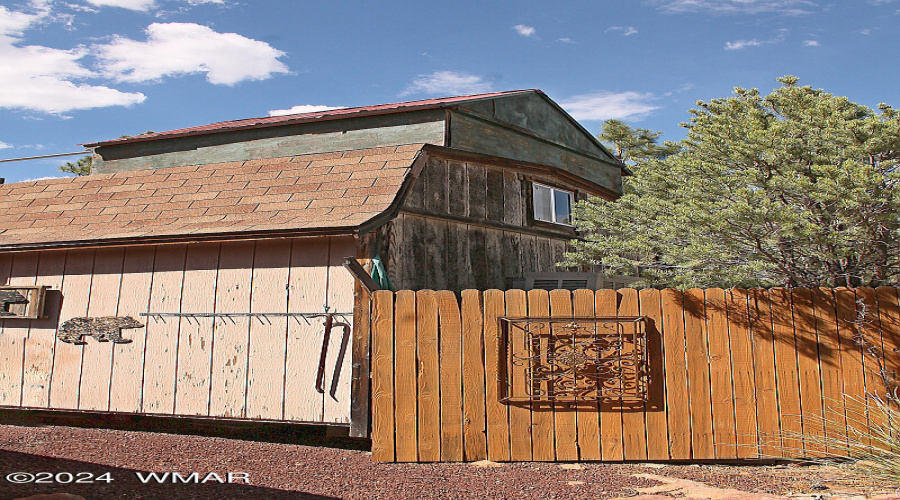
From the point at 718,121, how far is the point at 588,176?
5.98 m

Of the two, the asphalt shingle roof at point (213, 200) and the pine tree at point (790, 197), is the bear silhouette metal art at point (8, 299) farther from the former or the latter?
the pine tree at point (790, 197)

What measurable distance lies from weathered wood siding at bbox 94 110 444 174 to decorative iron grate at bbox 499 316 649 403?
5020 mm

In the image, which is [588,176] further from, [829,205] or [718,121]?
[829,205]

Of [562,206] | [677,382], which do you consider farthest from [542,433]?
[562,206]

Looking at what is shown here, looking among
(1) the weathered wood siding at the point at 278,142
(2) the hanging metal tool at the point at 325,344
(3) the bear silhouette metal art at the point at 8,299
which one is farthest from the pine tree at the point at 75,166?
(2) the hanging metal tool at the point at 325,344

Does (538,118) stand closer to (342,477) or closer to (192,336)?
(192,336)

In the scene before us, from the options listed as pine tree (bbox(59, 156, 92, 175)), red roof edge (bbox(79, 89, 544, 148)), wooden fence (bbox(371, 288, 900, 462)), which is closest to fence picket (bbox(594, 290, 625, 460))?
wooden fence (bbox(371, 288, 900, 462))

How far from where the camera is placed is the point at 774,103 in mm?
7949

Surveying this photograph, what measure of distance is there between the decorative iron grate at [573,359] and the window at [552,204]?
522 centimetres

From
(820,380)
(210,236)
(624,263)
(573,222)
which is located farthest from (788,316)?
(210,236)

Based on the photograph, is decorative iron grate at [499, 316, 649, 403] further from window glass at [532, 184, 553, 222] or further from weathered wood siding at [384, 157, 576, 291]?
window glass at [532, 184, 553, 222]

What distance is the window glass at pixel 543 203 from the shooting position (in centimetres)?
1160

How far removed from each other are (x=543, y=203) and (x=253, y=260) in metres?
5.69

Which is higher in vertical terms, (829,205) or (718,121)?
(718,121)
